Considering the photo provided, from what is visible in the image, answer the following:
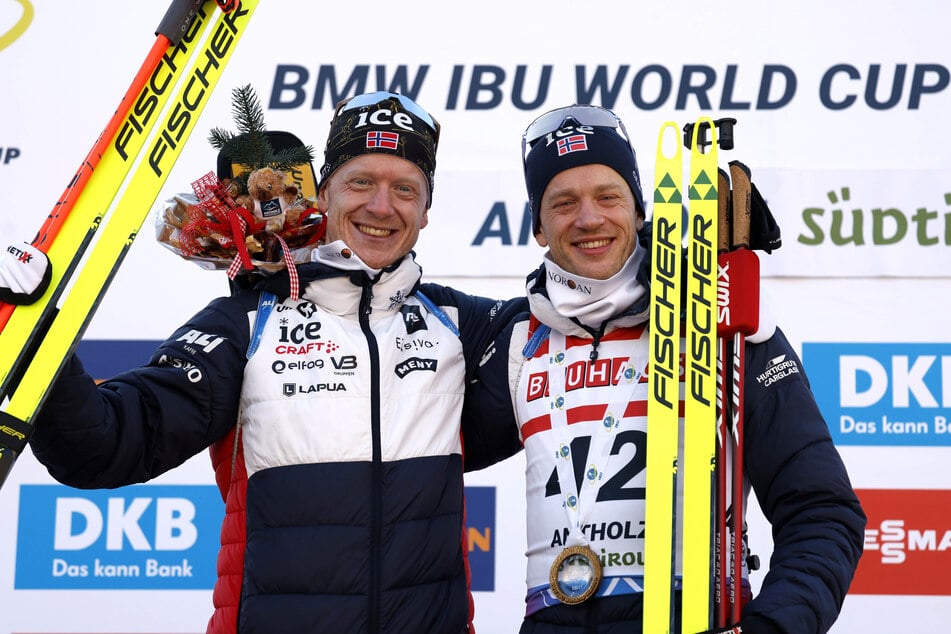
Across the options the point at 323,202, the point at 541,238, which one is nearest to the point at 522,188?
the point at 323,202

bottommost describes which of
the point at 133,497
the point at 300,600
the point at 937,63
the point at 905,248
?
the point at 300,600

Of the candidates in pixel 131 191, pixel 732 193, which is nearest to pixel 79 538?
pixel 131 191

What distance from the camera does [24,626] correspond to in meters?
3.35

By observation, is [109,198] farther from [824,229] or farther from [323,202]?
[824,229]

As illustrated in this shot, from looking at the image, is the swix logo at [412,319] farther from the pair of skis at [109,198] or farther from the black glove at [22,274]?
the black glove at [22,274]

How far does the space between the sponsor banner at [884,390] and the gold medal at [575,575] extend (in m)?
1.82

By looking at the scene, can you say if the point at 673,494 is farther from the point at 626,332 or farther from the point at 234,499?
the point at 234,499

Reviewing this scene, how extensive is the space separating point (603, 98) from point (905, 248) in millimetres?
1094

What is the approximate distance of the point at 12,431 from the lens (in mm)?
1601

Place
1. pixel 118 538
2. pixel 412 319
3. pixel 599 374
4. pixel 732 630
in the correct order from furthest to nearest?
1. pixel 118 538
2. pixel 412 319
3. pixel 599 374
4. pixel 732 630

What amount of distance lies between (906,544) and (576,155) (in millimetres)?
2050

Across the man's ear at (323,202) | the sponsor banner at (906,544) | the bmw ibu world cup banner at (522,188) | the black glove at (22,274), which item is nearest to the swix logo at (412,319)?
the man's ear at (323,202)

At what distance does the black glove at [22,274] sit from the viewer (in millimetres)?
1604

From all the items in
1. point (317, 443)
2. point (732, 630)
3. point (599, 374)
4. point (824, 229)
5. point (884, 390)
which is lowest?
point (732, 630)
